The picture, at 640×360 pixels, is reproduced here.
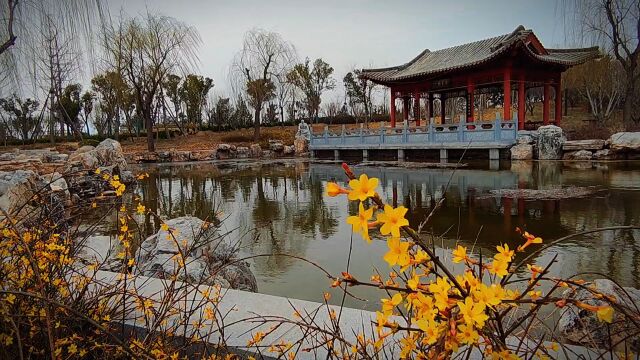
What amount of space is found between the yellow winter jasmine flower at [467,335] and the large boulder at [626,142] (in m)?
14.3

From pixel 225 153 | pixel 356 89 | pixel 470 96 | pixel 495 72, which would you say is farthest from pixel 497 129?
pixel 356 89

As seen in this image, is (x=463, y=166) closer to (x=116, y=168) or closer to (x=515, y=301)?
(x=116, y=168)

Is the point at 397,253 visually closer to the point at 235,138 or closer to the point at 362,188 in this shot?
the point at 362,188

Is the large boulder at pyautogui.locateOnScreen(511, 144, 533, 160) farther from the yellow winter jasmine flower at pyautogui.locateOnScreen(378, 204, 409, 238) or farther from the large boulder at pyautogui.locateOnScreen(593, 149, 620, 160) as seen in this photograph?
the yellow winter jasmine flower at pyautogui.locateOnScreen(378, 204, 409, 238)

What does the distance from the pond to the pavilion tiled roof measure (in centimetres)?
518

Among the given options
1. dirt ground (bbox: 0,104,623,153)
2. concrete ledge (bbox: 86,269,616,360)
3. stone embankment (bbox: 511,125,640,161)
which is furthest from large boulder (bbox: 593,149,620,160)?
concrete ledge (bbox: 86,269,616,360)

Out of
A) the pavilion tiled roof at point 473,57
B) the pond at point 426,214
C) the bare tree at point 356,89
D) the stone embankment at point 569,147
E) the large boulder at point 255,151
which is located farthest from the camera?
the bare tree at point 356,89

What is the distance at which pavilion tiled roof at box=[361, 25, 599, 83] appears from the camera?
14.6 metres

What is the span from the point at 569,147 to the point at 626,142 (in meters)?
1.57

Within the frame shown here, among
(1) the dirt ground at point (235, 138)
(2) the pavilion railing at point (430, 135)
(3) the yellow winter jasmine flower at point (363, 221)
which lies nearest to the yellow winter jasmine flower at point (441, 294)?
(3) the yellow winter jasmine flower at point (363, 221)

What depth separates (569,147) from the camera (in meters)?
13.4

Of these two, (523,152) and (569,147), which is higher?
(569,147)

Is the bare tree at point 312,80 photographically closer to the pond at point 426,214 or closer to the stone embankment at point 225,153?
the stone embankment at point 225,153

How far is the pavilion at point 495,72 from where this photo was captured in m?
15.1
